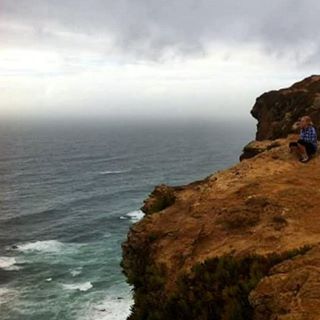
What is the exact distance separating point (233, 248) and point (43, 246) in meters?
72.4

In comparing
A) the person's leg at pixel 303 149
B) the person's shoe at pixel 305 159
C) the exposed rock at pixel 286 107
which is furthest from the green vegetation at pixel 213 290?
the exposed rock at pixel 286 107

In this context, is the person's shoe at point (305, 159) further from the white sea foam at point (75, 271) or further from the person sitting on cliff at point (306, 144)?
the white sea foam at point (75, 271)

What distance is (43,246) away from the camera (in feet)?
272

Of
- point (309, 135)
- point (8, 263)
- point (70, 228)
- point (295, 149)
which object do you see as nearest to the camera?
point (309, 135)

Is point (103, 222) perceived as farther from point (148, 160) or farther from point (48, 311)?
point (148, 160)

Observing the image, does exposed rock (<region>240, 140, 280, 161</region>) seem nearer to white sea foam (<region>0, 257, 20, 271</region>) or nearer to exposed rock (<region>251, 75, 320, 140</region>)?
exposed rock (<region>251, 75, 320, 140</region>)

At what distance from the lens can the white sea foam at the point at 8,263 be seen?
72.4 m

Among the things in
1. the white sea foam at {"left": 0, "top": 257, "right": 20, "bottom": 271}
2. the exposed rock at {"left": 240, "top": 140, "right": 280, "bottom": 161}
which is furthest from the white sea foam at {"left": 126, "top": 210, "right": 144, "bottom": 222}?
the exposed rock at {"left": 240, "top": 140, "right": 280, "bottom": 161}

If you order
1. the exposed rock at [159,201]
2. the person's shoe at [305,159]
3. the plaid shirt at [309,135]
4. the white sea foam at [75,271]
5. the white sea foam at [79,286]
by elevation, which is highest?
the plaid shirt at [309,135]

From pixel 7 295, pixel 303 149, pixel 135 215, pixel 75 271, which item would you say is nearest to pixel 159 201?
pixel 303 149

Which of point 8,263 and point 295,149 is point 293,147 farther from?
point 8,263

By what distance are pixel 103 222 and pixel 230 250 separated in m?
85.5

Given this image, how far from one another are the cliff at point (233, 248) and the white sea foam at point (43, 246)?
2505 inches

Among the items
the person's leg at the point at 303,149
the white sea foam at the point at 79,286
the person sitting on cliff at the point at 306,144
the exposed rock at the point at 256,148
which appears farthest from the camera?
the white sea foam at the point at 79,286
